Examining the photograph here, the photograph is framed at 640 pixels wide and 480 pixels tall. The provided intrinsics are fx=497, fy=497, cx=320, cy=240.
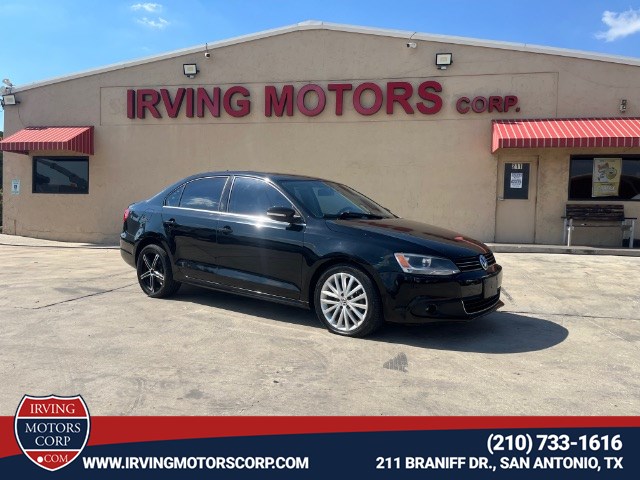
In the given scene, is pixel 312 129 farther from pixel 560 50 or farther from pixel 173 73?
pixel 560 50

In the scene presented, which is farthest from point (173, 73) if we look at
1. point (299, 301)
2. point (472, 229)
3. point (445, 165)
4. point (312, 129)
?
point (299, 301)

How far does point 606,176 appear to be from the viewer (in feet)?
38.0

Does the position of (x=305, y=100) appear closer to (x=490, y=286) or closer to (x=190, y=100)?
(x=190, y=100)

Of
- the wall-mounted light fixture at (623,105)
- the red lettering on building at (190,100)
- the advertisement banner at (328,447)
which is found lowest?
the advertisement banner at (328,447)

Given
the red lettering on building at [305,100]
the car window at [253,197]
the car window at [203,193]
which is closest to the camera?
the car window at [253,197]

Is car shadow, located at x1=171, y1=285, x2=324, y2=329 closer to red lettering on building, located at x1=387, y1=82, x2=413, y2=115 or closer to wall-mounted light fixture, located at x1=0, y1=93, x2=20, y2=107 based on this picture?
red lettering on building, located at x1=387, y1=82, x2=413, y2=115

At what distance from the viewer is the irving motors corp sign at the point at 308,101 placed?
469 inches

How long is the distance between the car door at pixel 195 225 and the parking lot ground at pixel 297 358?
49 centimetres

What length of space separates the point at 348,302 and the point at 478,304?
1.19m

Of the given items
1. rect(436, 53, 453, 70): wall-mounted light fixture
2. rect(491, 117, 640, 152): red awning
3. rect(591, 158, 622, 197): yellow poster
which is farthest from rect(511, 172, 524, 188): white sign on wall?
rect(436, 53, 453, 70): wall-mounted light fixture

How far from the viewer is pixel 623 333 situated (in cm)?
500

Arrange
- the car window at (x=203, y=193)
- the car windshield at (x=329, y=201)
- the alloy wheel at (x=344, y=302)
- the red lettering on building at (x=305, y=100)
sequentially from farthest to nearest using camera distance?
the red lettering on building at (x=305, y=100) < the car window at (x=203, y=193) < the car windshield at (x=329, y=201) < the alloy wheel at (x=344, y=302)

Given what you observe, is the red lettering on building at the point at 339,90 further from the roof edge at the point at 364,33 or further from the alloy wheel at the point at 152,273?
the alloy wheel at the point at 152,273

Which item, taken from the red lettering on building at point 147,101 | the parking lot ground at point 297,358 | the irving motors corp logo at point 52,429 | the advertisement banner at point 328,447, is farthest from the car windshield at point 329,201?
the red lettering on building at point 147,101
